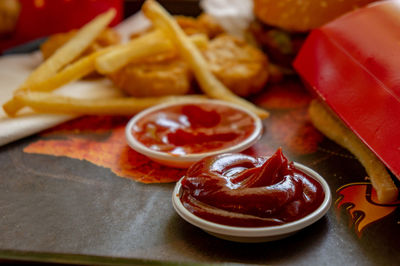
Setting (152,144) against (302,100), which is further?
(302,100)

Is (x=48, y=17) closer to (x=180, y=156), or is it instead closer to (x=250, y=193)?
(x=180, y=156)

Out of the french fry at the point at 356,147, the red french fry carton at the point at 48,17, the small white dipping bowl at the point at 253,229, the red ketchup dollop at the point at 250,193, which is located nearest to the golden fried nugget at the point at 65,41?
the red french fry carton at the point at 48,17

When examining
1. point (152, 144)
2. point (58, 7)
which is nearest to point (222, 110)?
point (152, 144)

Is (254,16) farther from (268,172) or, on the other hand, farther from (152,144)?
(268,172)

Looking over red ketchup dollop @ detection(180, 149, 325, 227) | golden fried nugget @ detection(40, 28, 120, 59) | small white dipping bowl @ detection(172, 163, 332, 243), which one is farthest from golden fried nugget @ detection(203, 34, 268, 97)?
small white dipping bowl @ detection(172, 163, 332, 243)

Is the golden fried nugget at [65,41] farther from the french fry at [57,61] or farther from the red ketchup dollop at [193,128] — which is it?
the red ketchup dollop at [193,128]

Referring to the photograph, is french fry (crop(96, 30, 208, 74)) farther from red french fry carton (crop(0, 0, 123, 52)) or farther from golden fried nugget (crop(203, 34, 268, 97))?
red french fry carton (crop(0, 0, 123, 52))
